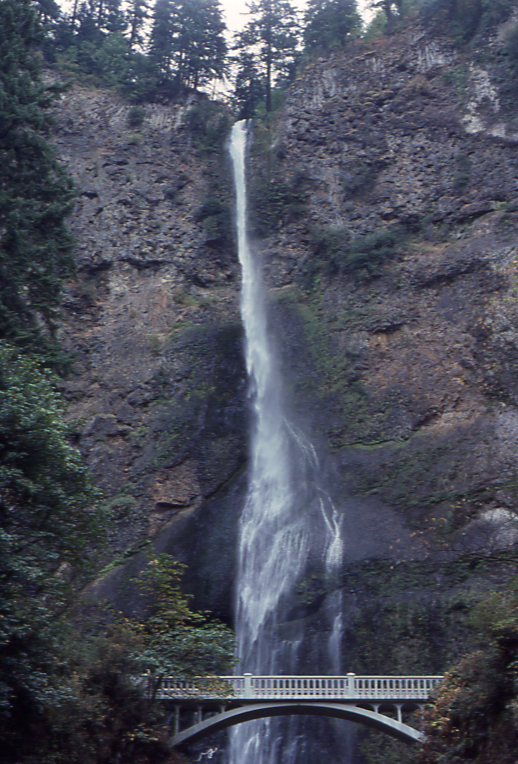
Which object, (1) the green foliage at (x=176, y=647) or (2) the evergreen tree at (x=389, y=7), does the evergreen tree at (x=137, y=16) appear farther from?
(1) the green foliage at (x=176, y=647)

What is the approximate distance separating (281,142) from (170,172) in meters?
7.70

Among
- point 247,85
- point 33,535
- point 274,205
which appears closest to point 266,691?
point 33,535

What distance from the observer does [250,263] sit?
144 ft

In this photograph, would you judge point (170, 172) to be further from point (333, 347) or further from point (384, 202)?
point (333, 347)

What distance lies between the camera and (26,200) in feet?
78.8

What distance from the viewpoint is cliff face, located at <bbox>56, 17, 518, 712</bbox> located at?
94.7ft

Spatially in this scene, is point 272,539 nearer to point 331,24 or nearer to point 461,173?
point 461,173

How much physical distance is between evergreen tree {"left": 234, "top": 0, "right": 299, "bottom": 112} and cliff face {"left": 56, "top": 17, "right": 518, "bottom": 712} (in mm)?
4825

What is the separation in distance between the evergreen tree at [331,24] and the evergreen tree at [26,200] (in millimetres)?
29645

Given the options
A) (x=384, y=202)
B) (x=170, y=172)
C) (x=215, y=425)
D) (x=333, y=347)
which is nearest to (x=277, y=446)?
(x=215, y=425)

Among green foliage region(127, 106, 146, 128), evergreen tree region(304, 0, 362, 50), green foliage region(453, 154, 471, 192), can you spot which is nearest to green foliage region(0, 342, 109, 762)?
green foliage region(453, 154, 471, 192)

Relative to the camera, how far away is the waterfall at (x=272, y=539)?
26062 millimetres

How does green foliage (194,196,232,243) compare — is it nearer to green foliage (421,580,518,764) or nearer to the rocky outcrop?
the rocky outcrop

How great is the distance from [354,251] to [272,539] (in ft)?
60.5
